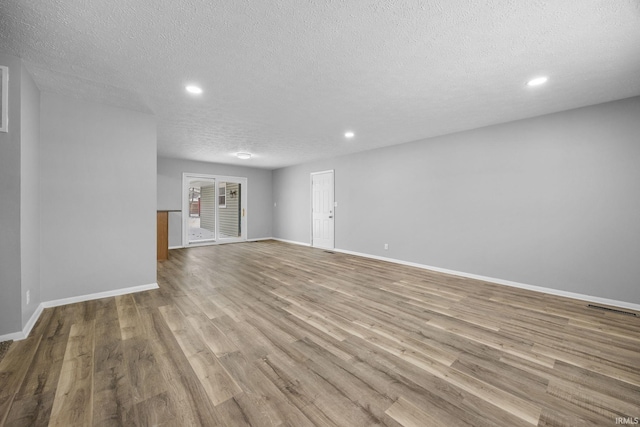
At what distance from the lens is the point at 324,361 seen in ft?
6.42

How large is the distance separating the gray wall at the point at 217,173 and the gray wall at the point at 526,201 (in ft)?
14.6

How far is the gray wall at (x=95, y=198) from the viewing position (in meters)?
3.01

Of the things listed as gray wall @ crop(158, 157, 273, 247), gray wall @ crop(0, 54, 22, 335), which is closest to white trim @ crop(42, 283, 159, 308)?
gray wall @ crop(0, 54, 22, 335)

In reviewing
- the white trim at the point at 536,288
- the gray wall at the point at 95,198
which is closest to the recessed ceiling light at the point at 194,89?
the gray wall at the point at 95,198

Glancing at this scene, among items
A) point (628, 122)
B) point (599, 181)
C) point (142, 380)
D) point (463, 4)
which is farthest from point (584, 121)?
point (142, 380)

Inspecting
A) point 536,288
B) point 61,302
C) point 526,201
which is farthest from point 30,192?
point 536,288

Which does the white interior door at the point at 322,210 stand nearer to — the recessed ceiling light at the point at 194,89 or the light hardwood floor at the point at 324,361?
the light hardwood floor at the point at 324,361

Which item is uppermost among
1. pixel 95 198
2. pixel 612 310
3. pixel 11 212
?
pixel 95 198

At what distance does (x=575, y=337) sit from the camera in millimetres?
2373

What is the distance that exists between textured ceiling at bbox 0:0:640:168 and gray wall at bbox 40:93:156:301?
0.31 meters

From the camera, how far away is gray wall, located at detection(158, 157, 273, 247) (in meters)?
7.23

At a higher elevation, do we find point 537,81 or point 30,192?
point 537,81

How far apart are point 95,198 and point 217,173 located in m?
4.93

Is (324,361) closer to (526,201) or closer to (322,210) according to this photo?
(526,201)
